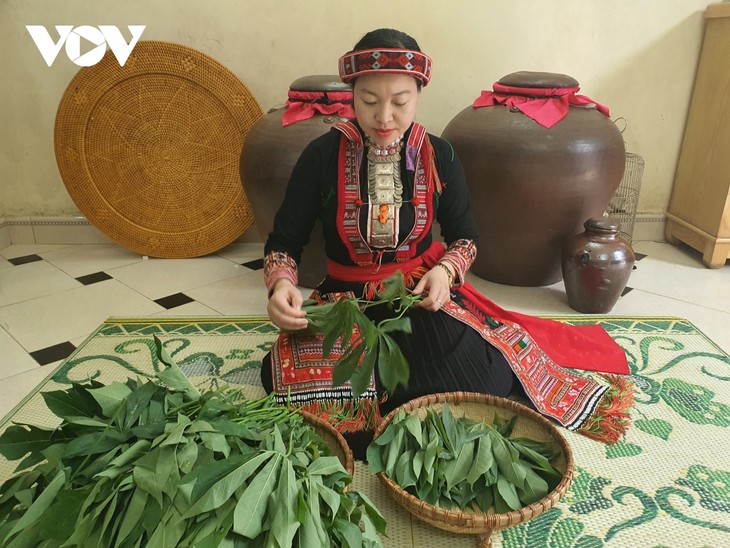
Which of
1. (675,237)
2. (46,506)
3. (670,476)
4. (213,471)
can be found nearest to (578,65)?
(675,237)

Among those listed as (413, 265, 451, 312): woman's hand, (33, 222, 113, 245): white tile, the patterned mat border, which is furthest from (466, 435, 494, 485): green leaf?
(33, 222, 113, 245): white tile

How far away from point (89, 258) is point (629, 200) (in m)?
2.61

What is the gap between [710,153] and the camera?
2.46 m

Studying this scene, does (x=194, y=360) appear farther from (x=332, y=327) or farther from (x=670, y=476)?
(x=670, y=476)

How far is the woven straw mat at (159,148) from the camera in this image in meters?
2.44

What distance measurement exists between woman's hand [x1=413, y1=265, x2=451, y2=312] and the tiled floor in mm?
856

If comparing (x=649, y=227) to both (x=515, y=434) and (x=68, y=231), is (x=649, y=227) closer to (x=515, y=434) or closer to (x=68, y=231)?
(x=515, y=434)

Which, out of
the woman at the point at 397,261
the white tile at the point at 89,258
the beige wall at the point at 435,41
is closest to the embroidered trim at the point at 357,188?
the woman at the point at 397,261

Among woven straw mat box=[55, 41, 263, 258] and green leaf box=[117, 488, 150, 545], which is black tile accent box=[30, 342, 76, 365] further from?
green leaf box=[117, 488, 150, 545]

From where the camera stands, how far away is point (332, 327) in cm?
107

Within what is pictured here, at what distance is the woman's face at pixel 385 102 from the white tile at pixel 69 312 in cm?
122

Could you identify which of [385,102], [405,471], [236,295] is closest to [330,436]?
[405,471]

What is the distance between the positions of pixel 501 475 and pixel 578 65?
6.85 ft

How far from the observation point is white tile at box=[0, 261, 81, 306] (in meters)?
2.22
